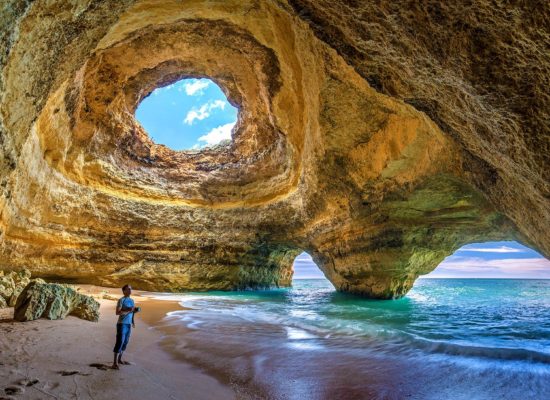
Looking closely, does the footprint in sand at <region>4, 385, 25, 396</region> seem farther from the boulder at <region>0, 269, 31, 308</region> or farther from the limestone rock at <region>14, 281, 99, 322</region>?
the boulder at <region>0, 269, 31, 308</region>

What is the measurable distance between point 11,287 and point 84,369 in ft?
20.7

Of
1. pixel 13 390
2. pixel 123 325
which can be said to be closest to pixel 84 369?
pixel 123 325

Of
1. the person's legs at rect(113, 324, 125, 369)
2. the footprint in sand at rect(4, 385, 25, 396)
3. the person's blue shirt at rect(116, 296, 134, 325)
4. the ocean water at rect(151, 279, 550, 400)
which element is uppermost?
the person's blue shirt at rect(116, 296, 134, 325)

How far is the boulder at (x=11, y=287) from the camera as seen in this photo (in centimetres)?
643

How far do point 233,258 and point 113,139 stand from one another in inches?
289

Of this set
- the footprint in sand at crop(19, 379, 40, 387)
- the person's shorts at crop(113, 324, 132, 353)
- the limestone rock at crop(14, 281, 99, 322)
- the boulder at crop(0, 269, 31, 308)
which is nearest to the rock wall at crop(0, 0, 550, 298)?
the boulder at crop(0, 269, 31, 308)

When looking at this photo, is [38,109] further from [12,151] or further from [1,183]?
[1,183]

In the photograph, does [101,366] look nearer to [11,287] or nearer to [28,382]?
[28,382]

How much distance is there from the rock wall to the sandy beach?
2.40 meters

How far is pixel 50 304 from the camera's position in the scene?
204 inches

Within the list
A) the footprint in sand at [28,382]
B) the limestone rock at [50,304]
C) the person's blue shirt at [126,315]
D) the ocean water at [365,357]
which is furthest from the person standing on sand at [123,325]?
the limestone rock at [50,304]

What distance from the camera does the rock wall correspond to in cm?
343

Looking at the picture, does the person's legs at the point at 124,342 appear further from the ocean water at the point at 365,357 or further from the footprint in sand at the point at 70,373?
the ocean water at the point at 365,357

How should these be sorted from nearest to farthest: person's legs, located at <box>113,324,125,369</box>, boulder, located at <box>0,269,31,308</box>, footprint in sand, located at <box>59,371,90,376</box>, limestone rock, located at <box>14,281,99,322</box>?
1. footprint in sand, located at <box>59,371,90,376</box>
2. person's legs, located at <box>113,324,125,369</box>
3. limestone rock, located at <box>14,281,99,322</box>
4. boulder, located at <box>0,269,31,308</box>
